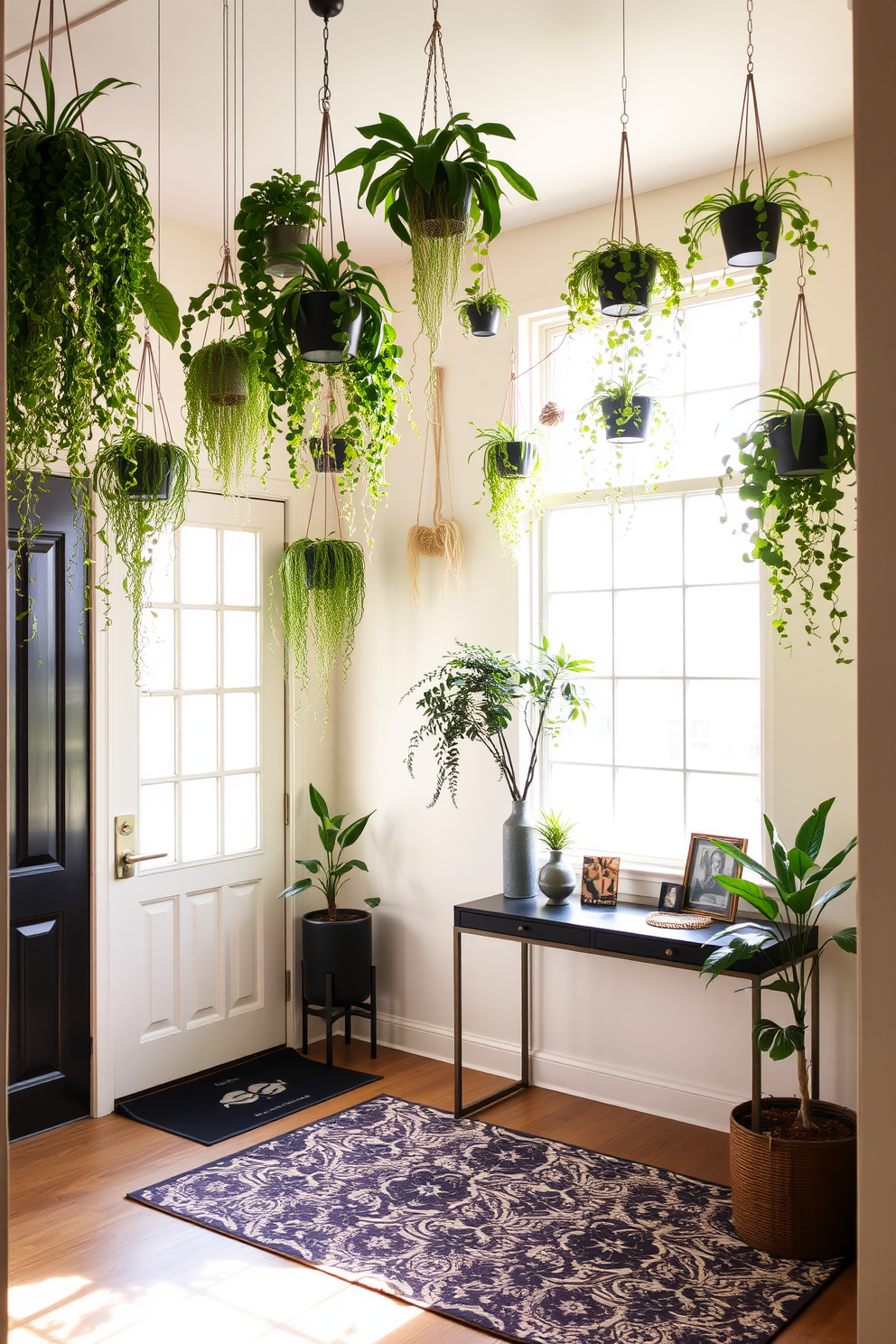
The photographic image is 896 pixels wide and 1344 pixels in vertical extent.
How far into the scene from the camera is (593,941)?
3514mm

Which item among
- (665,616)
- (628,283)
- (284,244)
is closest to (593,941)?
(665,616)

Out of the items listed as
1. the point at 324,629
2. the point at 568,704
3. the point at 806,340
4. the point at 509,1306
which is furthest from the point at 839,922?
the point at 324,629

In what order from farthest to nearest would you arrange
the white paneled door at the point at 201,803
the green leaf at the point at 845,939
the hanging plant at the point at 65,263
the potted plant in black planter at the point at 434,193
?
the white paneled door at the point at 201,803
the green leaf at the point at 845,939
the potted plant in black planter at the point at 434,193
the hanging plant at the point at 65,263

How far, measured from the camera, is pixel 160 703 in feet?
13.6

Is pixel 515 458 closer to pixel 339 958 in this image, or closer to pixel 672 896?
pixel 672 896

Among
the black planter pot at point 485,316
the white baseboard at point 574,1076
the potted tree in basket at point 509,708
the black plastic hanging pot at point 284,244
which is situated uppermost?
the black planter pot at point 485,316

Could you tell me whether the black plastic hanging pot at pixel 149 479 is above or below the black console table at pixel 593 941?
above

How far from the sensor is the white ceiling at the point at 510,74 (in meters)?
2.84

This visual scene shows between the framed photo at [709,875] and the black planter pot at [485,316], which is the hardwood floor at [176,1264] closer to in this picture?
the framed photo at [709,875]

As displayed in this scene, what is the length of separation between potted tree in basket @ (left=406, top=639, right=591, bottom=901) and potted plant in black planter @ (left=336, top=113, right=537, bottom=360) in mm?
1875

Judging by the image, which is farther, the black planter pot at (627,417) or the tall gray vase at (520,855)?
the tall gray vase at (520,855)

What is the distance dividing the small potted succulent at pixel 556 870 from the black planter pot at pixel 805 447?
1.67 metres

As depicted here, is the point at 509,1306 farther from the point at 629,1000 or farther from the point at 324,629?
the point at 324,629

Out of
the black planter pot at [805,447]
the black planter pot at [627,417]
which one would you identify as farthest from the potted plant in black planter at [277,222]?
the black planter pot at [627,417]
